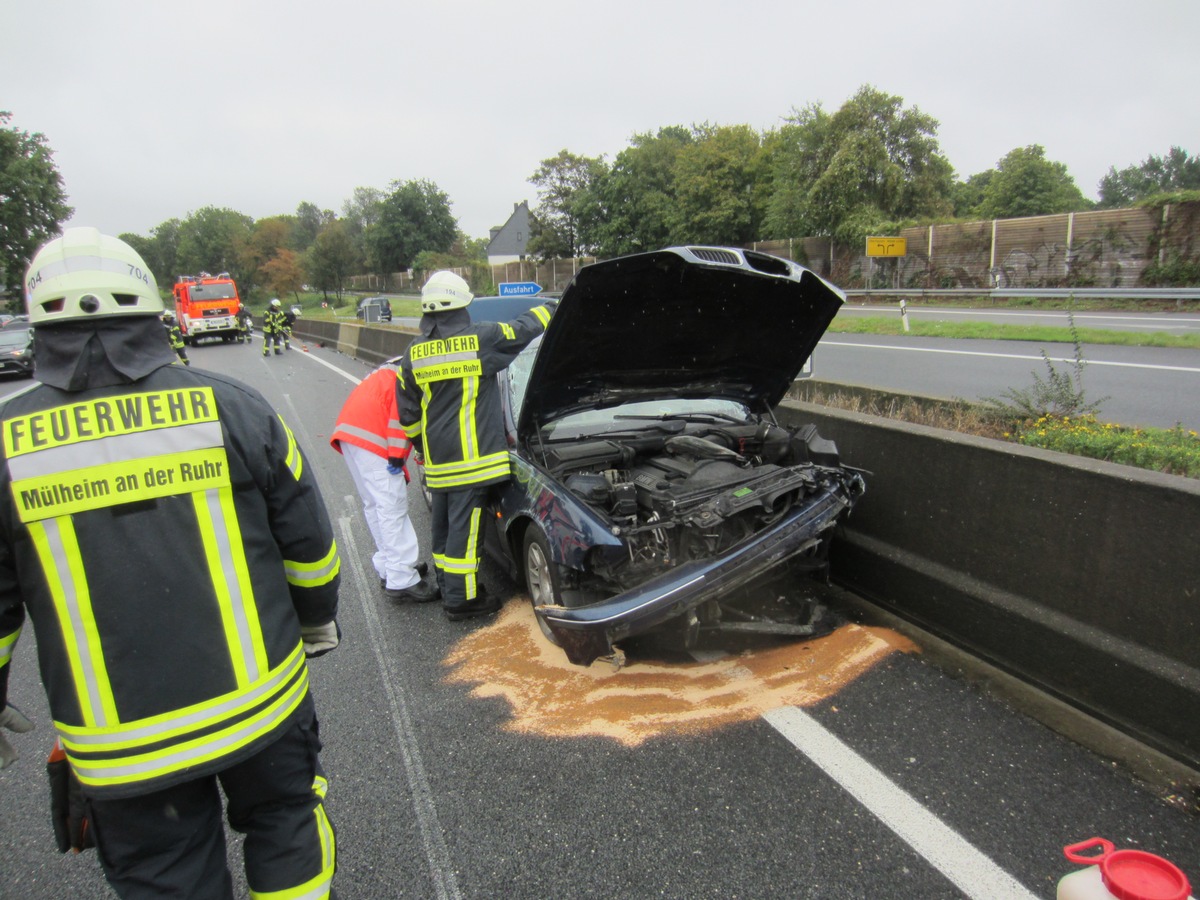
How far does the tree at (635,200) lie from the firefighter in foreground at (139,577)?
50.5m

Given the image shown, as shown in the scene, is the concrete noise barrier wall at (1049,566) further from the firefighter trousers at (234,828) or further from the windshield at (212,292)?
the windshield at (212,292)

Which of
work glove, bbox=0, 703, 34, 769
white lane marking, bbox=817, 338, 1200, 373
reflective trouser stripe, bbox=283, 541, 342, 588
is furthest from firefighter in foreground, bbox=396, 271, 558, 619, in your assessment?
white lane marking, bbox=817, 338, 1200, 373

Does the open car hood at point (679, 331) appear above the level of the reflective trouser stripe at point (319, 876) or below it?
above

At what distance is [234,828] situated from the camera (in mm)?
1944

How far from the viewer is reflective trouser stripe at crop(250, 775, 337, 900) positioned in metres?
1.91

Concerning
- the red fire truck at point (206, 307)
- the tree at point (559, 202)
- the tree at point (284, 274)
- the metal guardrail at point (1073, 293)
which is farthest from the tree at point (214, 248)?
the metal guardrail at point (1073, 293)

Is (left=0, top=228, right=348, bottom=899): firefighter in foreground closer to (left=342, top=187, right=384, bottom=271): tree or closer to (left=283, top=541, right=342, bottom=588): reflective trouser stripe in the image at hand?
(left=283, top=541, right=342, bottom=588): reflective trouser stripe

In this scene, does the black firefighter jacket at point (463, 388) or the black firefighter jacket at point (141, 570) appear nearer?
the black firefighter jacket at point (141, 570)

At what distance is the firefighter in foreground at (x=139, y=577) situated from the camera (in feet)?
5.43

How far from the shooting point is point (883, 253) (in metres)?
25.8

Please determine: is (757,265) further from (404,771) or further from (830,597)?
(404,771)

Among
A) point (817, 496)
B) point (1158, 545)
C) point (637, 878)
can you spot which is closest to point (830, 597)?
point (817, 496)

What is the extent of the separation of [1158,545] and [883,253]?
25.2m

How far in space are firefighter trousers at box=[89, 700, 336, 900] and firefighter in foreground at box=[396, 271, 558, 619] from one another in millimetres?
2384
